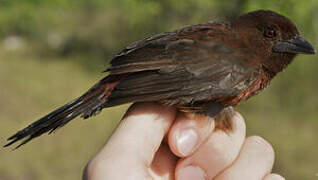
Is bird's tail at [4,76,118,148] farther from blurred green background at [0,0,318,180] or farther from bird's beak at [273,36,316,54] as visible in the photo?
blurred green background at [0,0,318,180]

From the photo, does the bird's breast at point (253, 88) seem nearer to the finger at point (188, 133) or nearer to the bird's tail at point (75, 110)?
the finger at point (188, 133)

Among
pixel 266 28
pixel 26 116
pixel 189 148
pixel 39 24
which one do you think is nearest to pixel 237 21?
pixel 266 28

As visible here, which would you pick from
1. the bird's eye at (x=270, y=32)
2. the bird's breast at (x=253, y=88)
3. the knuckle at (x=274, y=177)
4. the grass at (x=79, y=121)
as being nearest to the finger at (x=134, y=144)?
the bird's breast at (x=253, y=88)

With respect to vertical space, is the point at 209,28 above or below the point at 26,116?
above

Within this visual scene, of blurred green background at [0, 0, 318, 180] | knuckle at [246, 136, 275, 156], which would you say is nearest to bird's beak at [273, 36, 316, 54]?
knuckle at [246, 136, 275, 156]

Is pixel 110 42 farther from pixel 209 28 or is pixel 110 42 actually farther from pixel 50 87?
pixel 209 28

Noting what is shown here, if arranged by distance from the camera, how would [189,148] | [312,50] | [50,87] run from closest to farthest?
[189,148] → [312,50] → [50,87]
